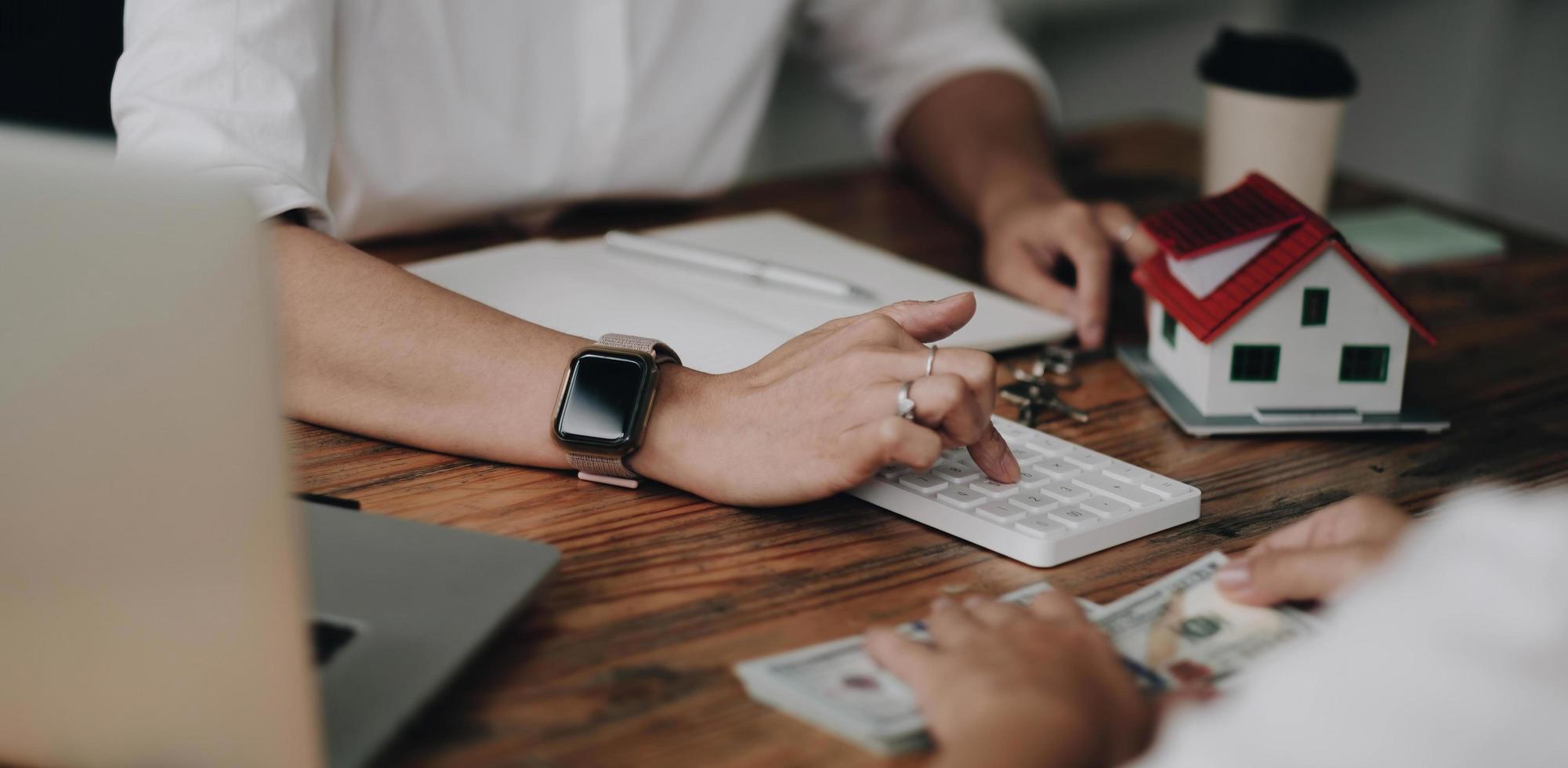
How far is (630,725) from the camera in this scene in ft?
1.83

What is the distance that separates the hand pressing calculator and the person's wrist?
0.35 feet

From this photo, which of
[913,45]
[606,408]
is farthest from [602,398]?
[913,45]

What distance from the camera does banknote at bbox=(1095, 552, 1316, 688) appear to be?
1.98ft

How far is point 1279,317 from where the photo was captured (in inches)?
34.9

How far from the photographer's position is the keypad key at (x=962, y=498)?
74 cm

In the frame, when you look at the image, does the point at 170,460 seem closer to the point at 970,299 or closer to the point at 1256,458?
the point at 970,299

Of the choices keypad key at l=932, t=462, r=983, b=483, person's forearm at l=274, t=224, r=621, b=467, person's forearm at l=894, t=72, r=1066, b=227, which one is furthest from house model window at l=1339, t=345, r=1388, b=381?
person's forearm at l=274, t=224, r=621, b=467

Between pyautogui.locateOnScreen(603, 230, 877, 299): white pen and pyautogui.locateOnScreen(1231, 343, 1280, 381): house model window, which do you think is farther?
pyautogui.locateOnScreen(603, 230, 877, 299): white pen

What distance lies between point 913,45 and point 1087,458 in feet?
3.11

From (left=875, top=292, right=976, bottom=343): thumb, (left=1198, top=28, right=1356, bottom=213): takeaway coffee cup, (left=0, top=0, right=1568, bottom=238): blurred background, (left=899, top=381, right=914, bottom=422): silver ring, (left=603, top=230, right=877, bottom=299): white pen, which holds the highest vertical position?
(left=1198, top=28, right=1356, bottom=213): takeaway coffee cup

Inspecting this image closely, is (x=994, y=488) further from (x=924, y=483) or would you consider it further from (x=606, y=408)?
(x=606, y=408)

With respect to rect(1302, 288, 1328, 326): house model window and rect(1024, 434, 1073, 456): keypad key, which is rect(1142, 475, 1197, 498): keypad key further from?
rect(1302, 288, 1328, 326): house model window

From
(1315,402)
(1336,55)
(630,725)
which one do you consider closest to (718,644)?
(630,725)

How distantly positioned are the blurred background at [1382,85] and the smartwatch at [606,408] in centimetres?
179
